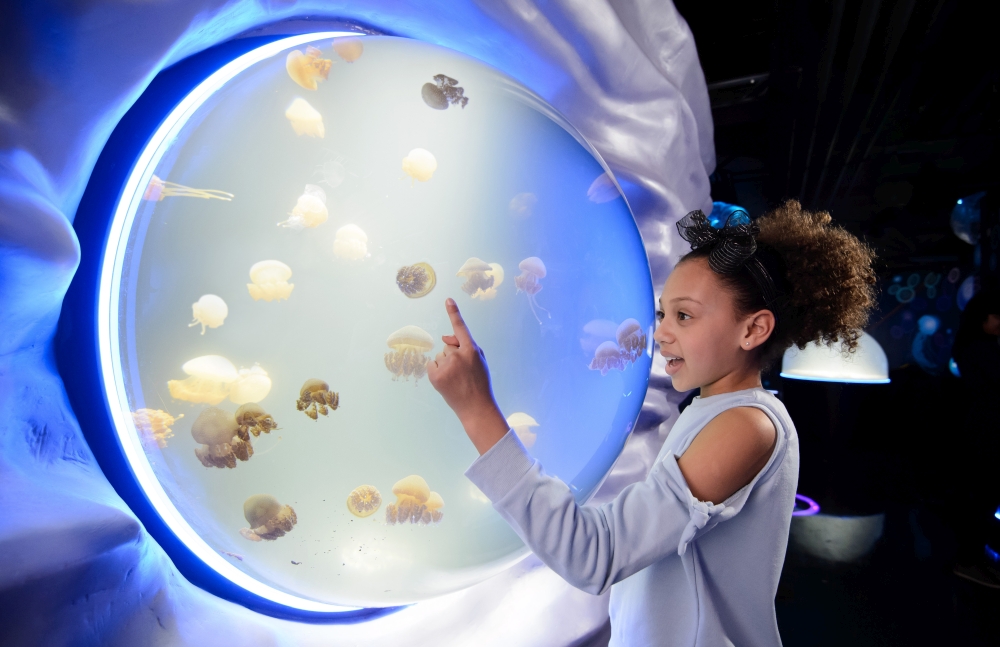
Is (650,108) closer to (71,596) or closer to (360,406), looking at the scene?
(360,406)

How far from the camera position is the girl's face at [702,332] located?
0.94m

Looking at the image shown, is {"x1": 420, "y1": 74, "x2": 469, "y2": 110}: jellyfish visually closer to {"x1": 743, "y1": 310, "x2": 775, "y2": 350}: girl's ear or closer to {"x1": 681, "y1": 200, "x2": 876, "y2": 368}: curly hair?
{"x1": 681, "y1": 200, "x2": 876, "y2": 368}: curly hair

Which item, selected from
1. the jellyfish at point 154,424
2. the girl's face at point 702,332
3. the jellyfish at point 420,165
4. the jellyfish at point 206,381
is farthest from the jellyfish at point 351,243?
the girl's face at point 702,332

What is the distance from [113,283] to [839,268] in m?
1.22

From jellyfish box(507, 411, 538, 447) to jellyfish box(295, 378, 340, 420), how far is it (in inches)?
11.3

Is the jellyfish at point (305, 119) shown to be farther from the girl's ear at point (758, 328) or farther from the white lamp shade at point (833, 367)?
the white lamp shade at point (833, 367)

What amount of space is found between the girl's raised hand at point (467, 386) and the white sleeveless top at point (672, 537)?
0.09 ft

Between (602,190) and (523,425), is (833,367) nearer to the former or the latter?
(602,190)

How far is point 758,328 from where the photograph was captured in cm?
94

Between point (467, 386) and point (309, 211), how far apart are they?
1.12ft

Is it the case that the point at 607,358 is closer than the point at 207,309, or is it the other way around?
the point at 207,309

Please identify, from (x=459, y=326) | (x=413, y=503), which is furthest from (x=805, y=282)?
(x=413, y=503)

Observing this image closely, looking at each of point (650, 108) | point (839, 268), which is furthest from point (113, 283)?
point (650, 108)

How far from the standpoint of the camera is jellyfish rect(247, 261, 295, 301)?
0.76m
